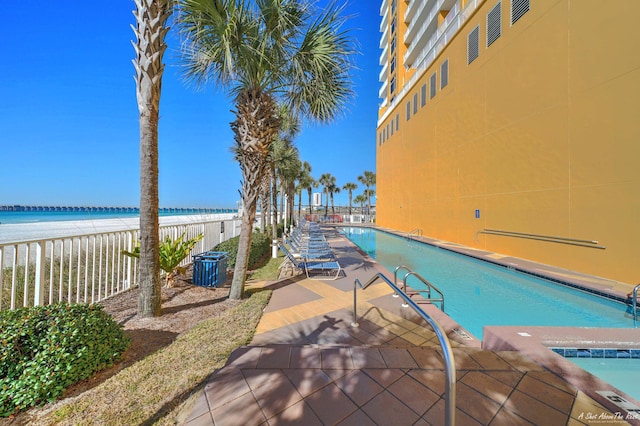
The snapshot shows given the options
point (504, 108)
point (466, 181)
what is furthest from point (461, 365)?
point (466, 181)

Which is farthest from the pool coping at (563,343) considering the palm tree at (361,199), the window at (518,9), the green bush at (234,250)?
the palm tree at (361,199)

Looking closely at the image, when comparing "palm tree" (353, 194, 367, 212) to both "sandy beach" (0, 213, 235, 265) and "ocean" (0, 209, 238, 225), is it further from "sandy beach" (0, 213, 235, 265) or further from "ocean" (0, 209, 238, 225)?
"sandy beach" (0, 213, 235, 265)

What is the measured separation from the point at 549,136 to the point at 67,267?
14021 millimetres

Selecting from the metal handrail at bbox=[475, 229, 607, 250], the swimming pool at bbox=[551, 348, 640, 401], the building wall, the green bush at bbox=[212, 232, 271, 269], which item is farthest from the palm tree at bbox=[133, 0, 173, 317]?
the metal handrail at bbox=[475, 229, 607, 250]

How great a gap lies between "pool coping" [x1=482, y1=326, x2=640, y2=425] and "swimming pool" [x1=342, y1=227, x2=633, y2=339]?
162 cm

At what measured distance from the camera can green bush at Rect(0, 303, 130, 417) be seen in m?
2.01

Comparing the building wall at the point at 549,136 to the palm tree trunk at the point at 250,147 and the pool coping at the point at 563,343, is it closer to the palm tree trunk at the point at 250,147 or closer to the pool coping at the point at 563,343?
the pool coping at the point at 563,343

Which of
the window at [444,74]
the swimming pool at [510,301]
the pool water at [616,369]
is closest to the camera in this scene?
the pool water at [616,369]

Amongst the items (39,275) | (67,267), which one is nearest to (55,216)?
(67,267)

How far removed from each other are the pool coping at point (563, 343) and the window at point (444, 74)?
15.0 metres

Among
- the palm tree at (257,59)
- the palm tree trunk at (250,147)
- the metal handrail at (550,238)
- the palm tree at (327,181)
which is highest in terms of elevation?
the palm tree at (327,181)

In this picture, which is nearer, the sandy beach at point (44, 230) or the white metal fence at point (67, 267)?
the white metal fence at point (67, 267)

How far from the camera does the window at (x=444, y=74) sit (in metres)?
14.5

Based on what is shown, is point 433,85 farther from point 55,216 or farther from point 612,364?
point 55,216
